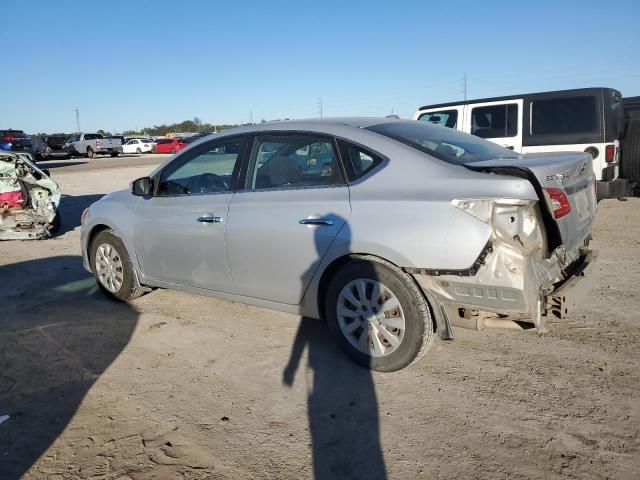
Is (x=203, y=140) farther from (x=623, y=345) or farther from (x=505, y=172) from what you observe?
(x=623, y=345)

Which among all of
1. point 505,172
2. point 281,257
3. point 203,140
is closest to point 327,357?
point 281,257

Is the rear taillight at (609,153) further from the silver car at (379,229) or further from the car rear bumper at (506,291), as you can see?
the car rear bumper at (506,291)

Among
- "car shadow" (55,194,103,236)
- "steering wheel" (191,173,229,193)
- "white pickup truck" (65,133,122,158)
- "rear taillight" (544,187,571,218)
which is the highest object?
"white pickup truck" (65,133,122,158)

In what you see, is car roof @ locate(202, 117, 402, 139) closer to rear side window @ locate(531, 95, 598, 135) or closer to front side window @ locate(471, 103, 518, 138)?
rear side window @ locate(531, 95, 598, 135)

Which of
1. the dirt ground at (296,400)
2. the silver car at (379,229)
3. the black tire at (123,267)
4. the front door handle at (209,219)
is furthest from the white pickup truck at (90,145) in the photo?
the front door handle at (209,219)

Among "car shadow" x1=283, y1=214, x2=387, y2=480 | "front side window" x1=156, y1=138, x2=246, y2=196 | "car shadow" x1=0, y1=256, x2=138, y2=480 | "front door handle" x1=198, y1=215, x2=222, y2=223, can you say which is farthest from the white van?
"car shadow" x1=0, y1=256, x2=138, y2=480

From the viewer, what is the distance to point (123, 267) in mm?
4879

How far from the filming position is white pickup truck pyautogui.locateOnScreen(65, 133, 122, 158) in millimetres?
37844

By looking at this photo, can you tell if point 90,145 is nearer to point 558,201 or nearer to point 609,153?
point 609,153

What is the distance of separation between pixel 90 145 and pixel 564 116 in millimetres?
36977

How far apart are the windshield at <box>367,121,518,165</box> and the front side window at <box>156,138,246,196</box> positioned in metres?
1.22

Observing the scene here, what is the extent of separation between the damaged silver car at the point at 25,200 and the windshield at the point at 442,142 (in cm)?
706

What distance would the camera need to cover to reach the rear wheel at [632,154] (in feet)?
26.4

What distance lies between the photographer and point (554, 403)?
9.68ft
